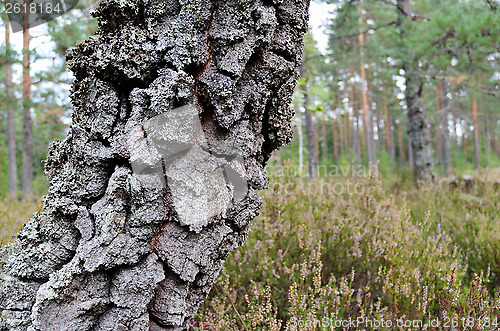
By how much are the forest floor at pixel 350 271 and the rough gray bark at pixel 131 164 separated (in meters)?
0.74

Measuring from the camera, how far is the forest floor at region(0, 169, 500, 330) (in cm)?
202

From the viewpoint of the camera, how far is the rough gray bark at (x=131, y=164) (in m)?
1.21

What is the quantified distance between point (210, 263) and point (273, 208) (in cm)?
188

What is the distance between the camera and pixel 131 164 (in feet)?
4.01

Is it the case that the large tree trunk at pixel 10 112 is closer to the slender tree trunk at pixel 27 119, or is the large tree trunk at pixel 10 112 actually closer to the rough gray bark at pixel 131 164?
the slender tree trunk at pixel 27 119

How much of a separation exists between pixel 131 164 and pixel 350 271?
85.9 inches

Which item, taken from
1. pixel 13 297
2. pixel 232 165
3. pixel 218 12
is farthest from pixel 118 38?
pixel 13 297

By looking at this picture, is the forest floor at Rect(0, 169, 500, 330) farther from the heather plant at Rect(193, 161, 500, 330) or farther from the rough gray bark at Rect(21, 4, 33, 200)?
the rough gray bark at Rect(21, 4, 33, 200)

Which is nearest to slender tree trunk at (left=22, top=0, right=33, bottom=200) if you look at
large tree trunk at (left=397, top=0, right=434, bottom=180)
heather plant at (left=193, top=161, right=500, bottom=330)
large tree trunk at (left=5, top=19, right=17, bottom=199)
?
large tree trunk at (left=5, top=19, right=17, bottom=199)

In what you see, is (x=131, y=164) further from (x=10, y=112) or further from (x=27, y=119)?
(x=10, y=112)

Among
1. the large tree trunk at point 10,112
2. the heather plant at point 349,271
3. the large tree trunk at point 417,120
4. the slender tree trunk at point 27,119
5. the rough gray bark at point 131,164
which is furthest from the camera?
the slender tree trunk at point 27,119

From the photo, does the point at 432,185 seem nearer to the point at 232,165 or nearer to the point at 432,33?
the point at 432,33

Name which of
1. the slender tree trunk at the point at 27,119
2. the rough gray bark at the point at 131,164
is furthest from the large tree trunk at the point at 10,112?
the rough gray bark at the point at 131,164

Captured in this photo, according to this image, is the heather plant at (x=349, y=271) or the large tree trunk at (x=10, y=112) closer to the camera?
the heather plant at (x=349, y=271)
